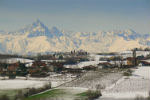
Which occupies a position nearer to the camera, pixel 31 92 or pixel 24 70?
pixel 31 92

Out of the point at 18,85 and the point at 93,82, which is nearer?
the point at 18,85

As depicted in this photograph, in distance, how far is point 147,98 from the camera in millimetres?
54594

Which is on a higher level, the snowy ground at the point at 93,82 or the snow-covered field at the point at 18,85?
the snowy ground at the point at 93,82

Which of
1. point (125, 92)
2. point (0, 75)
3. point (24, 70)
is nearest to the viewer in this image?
point (125, 92)

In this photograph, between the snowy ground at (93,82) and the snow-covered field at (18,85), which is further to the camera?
the snowy ground at (93,82)

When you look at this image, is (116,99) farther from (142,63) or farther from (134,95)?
(142,63)

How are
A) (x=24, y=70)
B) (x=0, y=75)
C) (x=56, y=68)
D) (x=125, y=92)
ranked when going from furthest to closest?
(x=56, y=68)
(x=24, y=70)
(x=0, y=75)
(x=125, y=92)

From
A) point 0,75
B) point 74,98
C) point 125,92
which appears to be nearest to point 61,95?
point 74,98

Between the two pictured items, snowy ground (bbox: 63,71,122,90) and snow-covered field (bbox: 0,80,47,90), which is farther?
snowy ground (bbox: 63,71,122,90)

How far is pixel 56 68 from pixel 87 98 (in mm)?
78155

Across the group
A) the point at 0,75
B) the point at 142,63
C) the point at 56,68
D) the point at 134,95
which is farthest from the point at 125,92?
the point at 142,63

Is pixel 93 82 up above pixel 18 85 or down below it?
above

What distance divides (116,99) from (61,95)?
12.2 m

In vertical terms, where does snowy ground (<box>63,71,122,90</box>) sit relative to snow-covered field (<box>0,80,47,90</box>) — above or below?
above
